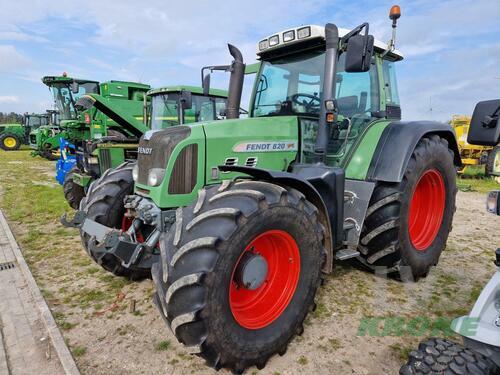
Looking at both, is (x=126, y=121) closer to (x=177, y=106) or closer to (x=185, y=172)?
(x=177, y=106)

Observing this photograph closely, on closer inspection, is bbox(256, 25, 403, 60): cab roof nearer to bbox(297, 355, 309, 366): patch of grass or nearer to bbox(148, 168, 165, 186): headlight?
bbox(148, 168, 165, 186): headlight

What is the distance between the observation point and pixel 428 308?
125 inches

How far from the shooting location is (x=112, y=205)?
3.51 meters

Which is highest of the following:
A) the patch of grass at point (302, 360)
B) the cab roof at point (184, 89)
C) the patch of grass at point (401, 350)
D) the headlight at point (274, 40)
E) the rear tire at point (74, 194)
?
the cab roof at point (184, 89)

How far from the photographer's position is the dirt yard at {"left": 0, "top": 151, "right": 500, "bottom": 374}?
2459 mm

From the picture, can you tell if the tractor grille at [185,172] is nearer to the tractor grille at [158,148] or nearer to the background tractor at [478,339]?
the tractor grille at [158,148]

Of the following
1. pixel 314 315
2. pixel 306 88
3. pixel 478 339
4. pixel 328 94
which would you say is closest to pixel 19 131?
pixel 306 88

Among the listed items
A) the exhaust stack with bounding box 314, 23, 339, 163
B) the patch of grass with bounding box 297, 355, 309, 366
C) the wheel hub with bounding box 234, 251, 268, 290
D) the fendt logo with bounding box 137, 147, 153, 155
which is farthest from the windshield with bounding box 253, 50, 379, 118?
the patch of grass with bounding box 297, 355, 309, 366

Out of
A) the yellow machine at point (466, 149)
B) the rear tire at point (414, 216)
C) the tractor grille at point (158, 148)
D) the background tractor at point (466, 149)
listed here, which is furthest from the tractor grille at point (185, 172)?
the yellow machine at point (466, 149)

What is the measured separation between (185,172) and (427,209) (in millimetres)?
2866

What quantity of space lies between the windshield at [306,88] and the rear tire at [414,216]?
76 cm

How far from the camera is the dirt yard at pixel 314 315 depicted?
2.46 meters

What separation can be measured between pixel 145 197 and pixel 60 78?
47.8ft

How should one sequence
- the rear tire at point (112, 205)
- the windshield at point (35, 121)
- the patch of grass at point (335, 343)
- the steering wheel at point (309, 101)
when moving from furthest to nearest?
1. the windshield at point (35, 121)
2. the steering wheel at point (309, 101)
3. the rear tire at point (112, 205)
4. the patch of grass at point (335, 343)
